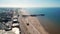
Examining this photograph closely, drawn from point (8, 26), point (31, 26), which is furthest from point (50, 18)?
point (8, 26)

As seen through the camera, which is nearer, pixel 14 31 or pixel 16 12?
pixel 14 31

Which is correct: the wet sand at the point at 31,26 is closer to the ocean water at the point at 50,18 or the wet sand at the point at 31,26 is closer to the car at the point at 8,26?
the ocean water at the point at 50,18

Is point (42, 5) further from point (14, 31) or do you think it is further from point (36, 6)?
point (14, 31)

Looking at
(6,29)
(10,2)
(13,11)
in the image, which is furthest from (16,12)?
(6,29)

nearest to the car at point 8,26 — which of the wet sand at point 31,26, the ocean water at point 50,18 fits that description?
the wet sand at point 31,26

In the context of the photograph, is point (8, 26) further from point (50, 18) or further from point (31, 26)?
point (50, 18)

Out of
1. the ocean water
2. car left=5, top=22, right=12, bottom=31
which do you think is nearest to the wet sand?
the ocean water

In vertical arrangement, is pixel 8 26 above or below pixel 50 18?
below

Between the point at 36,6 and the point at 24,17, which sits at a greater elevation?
the point at 36,6

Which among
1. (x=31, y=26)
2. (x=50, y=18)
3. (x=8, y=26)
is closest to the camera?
(x=8, y=26)
